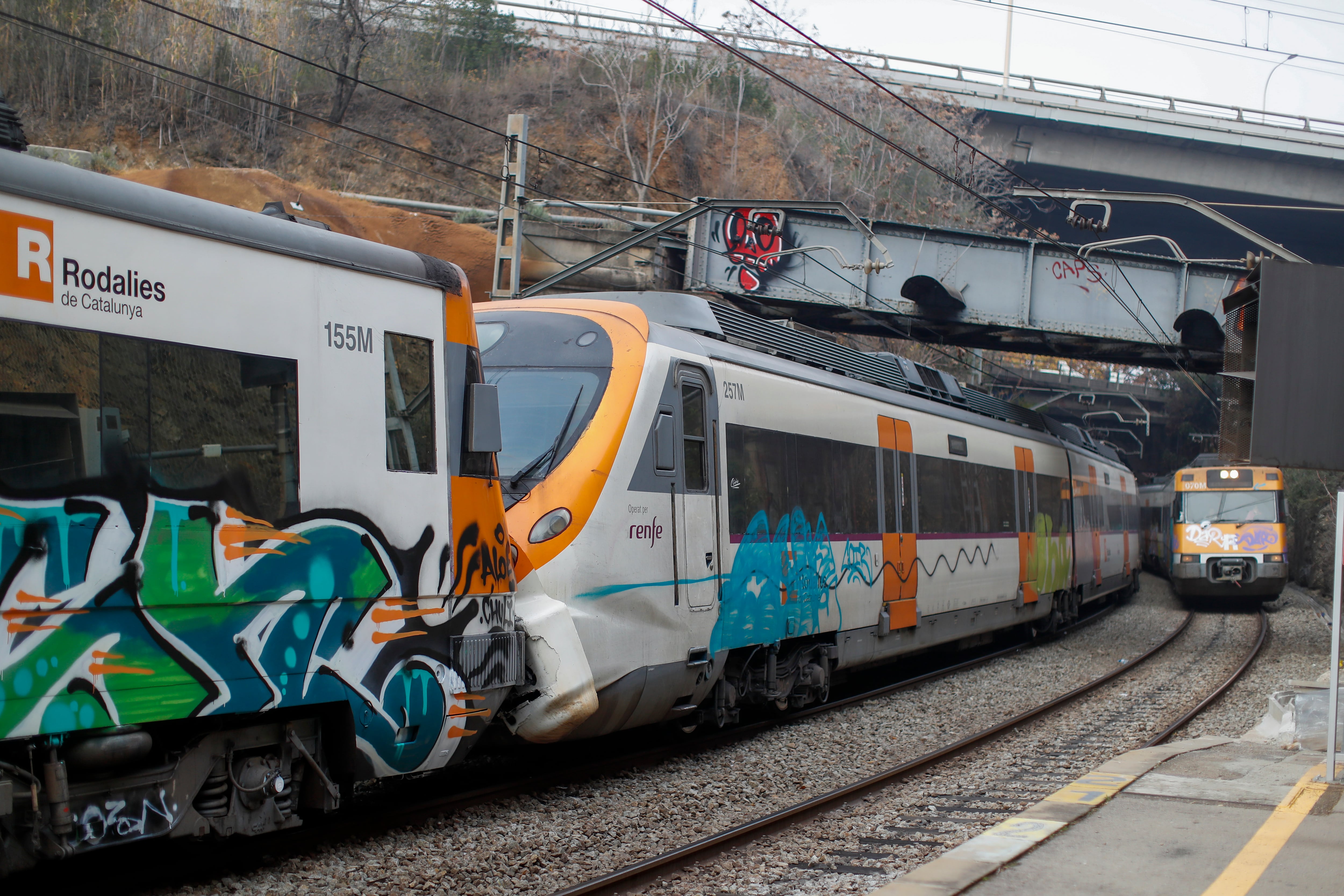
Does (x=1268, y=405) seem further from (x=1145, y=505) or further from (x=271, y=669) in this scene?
(x=1145, y=505)

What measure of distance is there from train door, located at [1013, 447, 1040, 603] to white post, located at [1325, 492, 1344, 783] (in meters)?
8.27

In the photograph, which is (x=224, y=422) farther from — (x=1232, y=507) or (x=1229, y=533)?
(x=1232, y=507)

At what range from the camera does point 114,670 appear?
3.95 metres

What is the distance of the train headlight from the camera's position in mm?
6625

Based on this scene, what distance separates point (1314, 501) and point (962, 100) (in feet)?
58.6

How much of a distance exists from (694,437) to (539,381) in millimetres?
1163

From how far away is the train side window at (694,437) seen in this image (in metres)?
7.73

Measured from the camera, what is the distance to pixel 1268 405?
6191mm

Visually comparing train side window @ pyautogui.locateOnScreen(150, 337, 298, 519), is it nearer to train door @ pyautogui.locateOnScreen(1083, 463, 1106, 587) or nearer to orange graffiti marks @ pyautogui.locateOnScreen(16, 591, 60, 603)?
orange graffiti marks @ pyautogui.locateOnScreen(16, 591, 60, 603)

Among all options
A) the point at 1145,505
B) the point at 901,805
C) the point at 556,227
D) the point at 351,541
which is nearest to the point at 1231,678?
the point at 901,805

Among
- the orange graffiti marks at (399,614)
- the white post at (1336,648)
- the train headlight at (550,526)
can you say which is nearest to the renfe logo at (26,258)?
the orange graffiti marks at (399,614)

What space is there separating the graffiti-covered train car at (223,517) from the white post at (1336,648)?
4.83m

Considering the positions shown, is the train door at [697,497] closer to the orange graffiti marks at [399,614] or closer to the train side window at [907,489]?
the orange graffiti marks at [399,614]

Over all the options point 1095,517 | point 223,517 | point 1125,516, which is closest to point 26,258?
point 223,517
